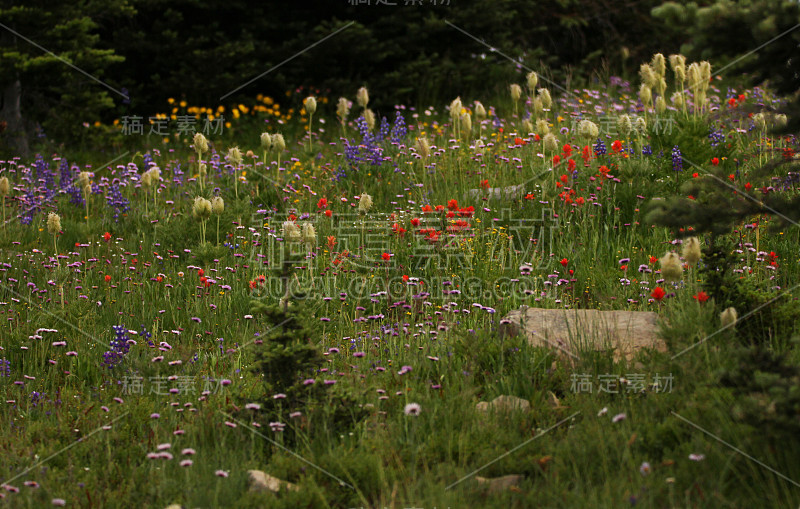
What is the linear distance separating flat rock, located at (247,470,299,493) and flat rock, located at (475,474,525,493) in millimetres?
780

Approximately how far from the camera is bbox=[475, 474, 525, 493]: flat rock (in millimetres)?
3072

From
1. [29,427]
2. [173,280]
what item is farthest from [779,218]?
[173,280]

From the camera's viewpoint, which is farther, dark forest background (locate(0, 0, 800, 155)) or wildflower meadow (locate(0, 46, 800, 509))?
dark forest background (locate(0, 0, 800, 155))

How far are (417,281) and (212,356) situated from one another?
1535 mm

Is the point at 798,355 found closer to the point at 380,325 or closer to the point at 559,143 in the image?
the point at 380,325

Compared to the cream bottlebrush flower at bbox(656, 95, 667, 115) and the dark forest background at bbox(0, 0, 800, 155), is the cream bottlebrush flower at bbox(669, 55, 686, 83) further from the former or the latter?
the dark forest background at bbox(0, 0, 800, 155)

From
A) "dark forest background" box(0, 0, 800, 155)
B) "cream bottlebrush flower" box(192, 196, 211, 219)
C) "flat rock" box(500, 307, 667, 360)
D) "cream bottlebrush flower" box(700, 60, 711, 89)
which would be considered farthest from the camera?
"dark forest background" box(0, 0, 800, 155)

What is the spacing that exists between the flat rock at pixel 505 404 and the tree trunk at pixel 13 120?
8.42 m

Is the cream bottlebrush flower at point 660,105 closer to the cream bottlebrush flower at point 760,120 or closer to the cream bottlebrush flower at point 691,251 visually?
the cream bottlebrush flower at point 760,120

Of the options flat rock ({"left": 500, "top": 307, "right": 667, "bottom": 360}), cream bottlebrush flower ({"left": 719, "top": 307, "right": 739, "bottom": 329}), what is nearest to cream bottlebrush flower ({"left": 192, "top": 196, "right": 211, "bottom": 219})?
flat rock ({"left": 500, "top": 307, "right": 667, "bottom": 360})

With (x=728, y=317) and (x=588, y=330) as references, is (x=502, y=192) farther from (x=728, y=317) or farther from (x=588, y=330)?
(x=728, y=317)

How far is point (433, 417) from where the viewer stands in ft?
11.5

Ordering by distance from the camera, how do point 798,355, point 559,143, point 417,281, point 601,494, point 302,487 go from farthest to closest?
point 559,143 < point 417,281 < point 798,355 < point 302,487 < point 601,494

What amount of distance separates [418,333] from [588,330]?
99 cm
